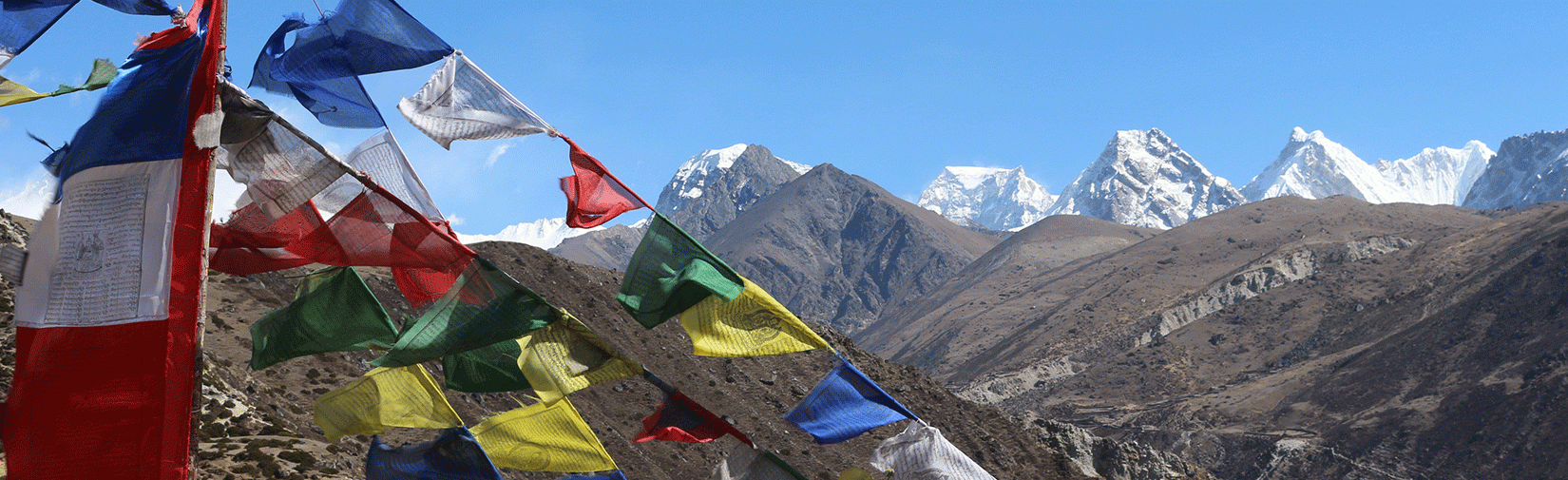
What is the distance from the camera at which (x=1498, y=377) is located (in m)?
77.8

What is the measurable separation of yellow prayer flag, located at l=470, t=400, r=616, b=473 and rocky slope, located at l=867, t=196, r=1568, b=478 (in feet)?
244

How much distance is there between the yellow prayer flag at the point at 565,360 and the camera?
7.43 meters

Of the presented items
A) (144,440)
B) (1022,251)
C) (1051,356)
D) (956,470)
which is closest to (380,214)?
(144,440)

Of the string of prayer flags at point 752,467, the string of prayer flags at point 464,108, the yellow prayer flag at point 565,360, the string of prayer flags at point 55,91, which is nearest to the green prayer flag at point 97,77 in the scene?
the string of prayer flags at point 55,91

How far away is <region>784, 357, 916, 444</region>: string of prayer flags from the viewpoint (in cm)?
727

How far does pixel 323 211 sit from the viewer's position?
7.98 meters

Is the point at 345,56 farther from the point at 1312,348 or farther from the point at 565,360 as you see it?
the point at 1312,348

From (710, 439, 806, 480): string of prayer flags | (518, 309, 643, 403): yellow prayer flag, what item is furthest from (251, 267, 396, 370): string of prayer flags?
(710, 439, 806, 480): string of prayer flags

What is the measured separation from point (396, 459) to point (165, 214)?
8.15 feet

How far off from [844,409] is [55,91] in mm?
5277

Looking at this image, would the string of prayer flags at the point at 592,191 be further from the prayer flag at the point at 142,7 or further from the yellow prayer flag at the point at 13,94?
the yellow prayer flag at the point at 13,94

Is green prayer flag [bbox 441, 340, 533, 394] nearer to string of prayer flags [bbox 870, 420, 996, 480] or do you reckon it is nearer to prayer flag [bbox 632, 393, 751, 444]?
prayer flag [bbox 632, 393, 751, 444]

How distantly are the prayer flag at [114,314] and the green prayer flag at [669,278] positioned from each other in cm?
255

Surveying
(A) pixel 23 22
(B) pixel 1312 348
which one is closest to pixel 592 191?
(A) pixel 23 22
